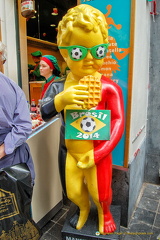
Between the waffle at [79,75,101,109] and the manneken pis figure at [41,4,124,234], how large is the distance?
3 cm

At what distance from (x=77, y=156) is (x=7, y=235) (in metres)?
0.64

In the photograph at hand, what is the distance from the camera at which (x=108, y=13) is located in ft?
5.94

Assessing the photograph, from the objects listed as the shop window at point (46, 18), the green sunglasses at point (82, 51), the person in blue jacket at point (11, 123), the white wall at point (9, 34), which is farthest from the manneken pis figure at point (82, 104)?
the shop window at point (46, 18)

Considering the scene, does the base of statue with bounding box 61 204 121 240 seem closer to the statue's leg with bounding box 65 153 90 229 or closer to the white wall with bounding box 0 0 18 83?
the statue's leg with bounding box 65 153 90 229

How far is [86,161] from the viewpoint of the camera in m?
1.45

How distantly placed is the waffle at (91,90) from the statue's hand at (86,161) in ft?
1.02

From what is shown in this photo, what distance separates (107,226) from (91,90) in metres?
Result: 1.03

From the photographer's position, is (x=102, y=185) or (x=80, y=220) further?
(x=80, y=220)

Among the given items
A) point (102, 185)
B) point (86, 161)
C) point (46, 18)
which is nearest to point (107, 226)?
point (102, 185)

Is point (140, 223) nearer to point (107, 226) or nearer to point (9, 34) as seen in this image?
point (107, 226)

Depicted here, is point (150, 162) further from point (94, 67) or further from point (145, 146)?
point (94, 67)

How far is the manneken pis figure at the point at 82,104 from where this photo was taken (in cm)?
131

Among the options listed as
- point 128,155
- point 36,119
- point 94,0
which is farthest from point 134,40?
point 36,119

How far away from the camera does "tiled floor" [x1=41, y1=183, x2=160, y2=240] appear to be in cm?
196
